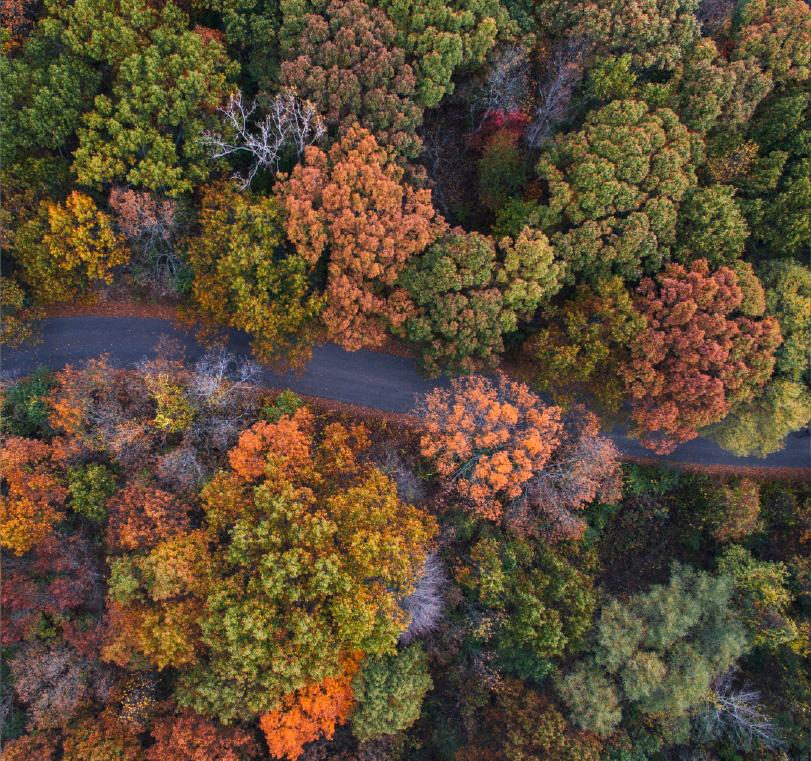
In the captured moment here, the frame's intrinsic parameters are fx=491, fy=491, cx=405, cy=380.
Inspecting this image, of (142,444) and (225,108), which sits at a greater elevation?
(225,108)

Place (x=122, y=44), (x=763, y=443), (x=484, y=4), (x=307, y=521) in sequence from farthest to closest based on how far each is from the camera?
(x=763, y=443) → (x=484, y=4) → (x=122, y=44) → (x=307, y=521)

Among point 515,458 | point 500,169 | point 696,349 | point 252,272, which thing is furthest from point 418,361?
point 696,349

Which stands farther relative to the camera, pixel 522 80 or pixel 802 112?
pixel 522 80

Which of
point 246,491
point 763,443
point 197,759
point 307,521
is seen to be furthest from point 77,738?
point 763,443

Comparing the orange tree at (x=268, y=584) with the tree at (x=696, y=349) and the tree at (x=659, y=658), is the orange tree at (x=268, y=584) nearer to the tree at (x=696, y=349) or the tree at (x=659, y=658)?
the tree at (x=659, y=658)

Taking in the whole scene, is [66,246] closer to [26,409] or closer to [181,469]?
[26,409]

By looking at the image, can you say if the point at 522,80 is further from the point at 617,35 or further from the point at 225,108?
the point at 225,108

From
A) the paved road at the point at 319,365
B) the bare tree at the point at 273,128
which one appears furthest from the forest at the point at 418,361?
the paved road at the point at 319,365
